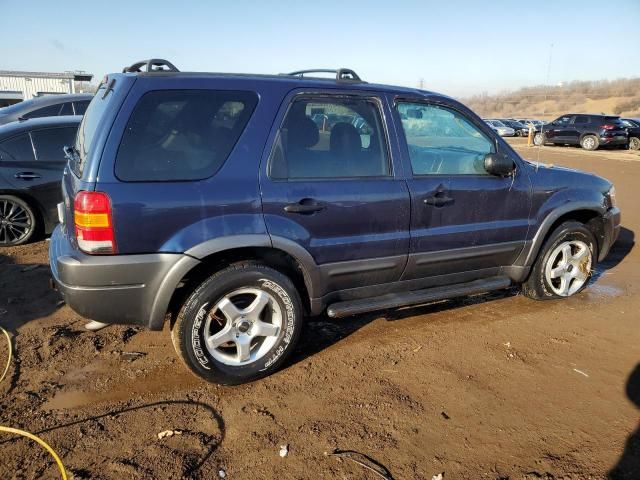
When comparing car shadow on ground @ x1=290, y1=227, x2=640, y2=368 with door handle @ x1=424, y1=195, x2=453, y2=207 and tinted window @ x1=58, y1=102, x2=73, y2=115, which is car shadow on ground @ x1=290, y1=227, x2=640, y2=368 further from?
tinted window @ x1=58, y1=102, x2=73, y2=115

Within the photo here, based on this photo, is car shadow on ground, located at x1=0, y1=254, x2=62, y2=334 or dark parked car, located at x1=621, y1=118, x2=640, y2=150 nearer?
car shadow on ground, located at x1=0, y1=254, x2=62, y2=334

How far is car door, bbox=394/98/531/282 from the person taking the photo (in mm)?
3473

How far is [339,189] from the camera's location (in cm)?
315

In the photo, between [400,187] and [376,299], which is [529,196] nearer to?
[400,187]

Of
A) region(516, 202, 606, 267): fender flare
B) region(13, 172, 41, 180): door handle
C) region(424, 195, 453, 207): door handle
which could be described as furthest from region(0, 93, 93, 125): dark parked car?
region(516, 202, 606, 267): fender flare

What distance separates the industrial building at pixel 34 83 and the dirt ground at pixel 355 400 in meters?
28.1

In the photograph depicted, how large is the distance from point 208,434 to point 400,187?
6.51ft

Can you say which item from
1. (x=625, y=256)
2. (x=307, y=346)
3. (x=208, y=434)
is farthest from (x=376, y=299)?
(x=625, y=256)

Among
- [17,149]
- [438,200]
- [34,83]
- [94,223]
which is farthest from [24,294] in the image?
[34,83]

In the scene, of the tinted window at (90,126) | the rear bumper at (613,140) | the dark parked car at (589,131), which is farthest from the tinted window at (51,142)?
the rear bumper at (613,140)

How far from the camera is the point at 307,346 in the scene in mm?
3602

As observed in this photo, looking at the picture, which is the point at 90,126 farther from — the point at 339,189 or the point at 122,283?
the point at 339,189

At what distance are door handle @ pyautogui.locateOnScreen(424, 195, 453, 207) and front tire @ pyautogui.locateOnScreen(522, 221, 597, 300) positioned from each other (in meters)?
1.27

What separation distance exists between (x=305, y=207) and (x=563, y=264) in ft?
8.90
